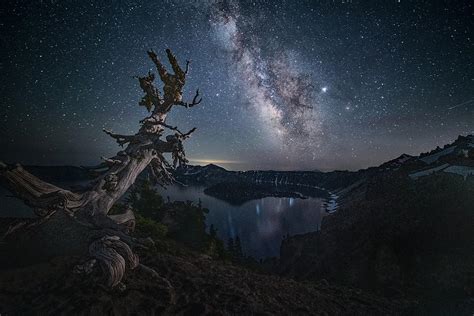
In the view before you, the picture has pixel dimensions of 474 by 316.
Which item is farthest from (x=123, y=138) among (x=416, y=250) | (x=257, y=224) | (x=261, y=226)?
(x=257, y=224)

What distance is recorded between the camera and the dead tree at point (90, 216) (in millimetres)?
5211

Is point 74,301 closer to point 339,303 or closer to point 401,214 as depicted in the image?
point 339,303

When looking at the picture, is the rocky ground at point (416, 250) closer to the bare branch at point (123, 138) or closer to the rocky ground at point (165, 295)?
the rocky ground at point (165, 295)

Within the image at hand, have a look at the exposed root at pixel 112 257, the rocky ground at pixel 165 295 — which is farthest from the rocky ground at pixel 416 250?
the exposed root at pixel 112 257

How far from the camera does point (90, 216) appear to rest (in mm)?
6148

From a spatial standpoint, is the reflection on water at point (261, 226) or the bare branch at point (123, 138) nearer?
the bare branch at point (123, 138)

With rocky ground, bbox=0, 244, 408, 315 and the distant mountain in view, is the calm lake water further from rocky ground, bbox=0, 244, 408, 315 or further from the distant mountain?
rocky ground, bbox=0, 244, 408, 315

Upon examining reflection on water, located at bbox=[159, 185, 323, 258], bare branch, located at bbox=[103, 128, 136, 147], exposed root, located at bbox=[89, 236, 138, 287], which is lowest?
reflection on water, located at bbox=[159, 185, 323, 258]

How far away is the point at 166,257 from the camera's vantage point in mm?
7062

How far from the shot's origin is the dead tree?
5.21 meters

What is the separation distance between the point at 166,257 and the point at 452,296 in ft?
36.8

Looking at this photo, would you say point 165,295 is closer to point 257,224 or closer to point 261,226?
point 261,226

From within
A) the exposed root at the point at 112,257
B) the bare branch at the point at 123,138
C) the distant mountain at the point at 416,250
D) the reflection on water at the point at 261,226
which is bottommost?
the reflection on water at the point at 261,226

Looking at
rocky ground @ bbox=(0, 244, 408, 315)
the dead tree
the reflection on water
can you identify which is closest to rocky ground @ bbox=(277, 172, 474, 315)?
rocky ground @ bbox=(0, 244, 408, 315)
